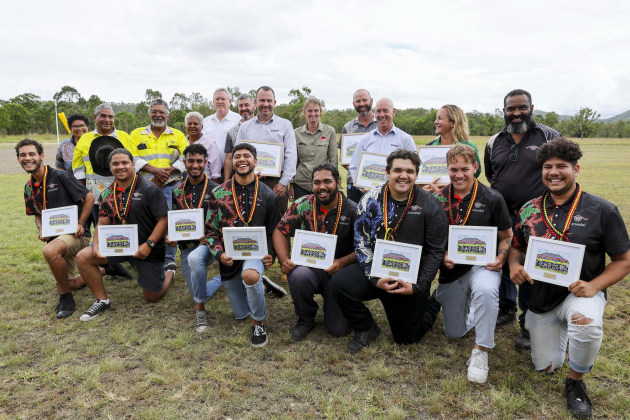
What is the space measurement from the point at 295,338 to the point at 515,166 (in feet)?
10.8

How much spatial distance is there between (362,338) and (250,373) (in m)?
1.32

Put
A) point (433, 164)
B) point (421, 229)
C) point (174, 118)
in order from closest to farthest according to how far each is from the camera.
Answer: point (421, 229)
point (433, 164)
point (174, 118)

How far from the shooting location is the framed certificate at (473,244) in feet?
13.8

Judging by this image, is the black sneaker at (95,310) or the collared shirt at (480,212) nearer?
the collared shirt at (480,212)

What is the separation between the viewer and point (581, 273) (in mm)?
3684

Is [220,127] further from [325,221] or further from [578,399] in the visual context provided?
[578,399]

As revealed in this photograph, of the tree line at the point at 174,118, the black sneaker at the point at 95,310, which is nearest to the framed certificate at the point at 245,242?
the black sneaker at the point at 95,310

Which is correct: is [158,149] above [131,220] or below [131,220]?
above

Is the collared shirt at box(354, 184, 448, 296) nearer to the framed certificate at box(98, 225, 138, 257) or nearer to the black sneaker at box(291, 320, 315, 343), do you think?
the black sneaker at box(291, 320, 315, 343)

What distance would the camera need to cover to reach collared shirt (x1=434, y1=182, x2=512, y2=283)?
4355 millimetres

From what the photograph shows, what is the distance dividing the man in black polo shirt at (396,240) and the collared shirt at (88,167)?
14.4 ft

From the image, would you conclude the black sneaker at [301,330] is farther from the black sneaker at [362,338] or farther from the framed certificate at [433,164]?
the framed certificate at [433,164]

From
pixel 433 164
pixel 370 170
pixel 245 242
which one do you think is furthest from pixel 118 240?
pixel 433 164

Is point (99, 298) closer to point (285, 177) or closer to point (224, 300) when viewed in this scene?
point (224, 300)
